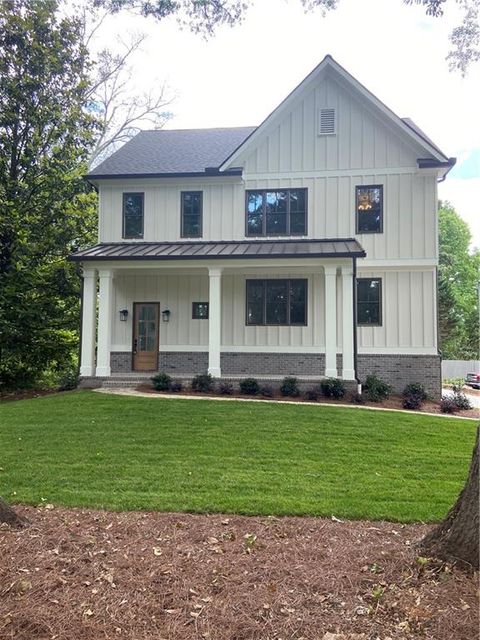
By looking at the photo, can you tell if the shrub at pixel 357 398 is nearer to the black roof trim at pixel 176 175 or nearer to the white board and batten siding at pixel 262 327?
the white board and batten siding at pixel 262 327

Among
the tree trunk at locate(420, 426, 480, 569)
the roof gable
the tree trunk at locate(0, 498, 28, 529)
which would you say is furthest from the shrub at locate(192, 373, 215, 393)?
the tree trunk at locate(420, 426, 480, 569)

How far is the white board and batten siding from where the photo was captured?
13.8 metres

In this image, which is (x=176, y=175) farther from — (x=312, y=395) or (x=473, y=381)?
(x=473, y=381)

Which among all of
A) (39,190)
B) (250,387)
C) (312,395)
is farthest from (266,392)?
(39,190)

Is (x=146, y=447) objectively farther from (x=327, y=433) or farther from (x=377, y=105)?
(x=377, y=105)

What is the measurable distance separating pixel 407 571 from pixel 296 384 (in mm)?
8878

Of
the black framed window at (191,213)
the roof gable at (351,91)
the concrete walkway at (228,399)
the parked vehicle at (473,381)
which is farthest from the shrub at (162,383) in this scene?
the parked vehicle at (473,381)

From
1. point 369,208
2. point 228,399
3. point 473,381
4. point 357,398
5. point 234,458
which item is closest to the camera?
point 234,458

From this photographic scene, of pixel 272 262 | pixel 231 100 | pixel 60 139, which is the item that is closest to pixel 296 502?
pixel 272 262

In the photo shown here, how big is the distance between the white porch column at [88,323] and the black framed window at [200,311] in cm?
298

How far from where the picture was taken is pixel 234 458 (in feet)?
21.5

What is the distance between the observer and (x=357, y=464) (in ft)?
21.0

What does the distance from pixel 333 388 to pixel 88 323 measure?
7006 mm

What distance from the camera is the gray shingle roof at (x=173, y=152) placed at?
50.5ft
